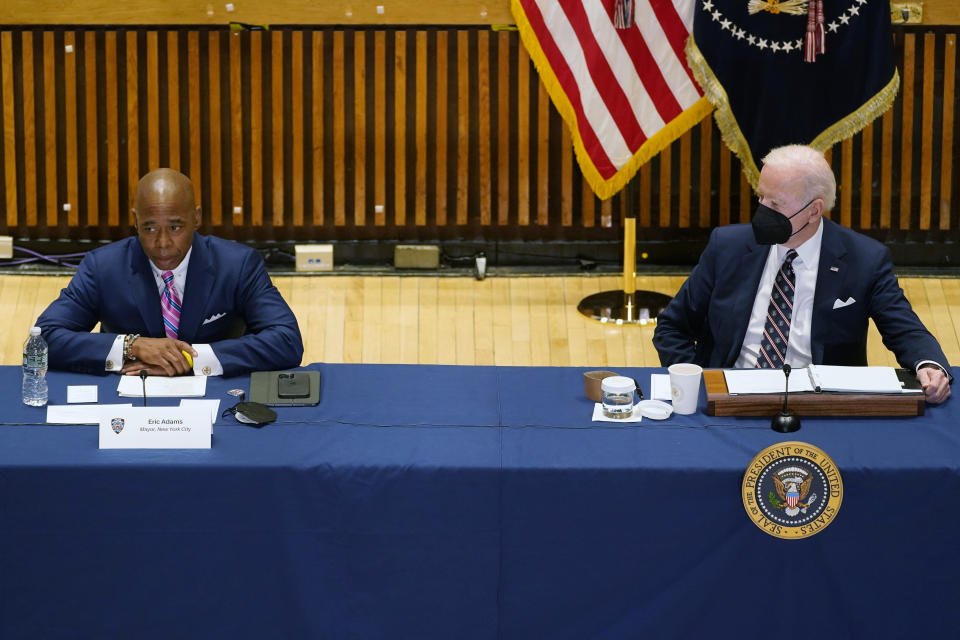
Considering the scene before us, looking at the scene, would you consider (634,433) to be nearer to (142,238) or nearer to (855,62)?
(142,238)

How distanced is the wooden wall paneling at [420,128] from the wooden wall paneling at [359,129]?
11.0 inches

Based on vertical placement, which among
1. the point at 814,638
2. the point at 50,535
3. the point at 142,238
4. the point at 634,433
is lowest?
the point at 814,638

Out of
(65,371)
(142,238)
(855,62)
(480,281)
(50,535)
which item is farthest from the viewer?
(480,281)

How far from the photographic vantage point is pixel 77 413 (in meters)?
3.98

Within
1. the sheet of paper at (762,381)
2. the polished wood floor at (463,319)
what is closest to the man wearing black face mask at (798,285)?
the sheet of paper at (762,381)

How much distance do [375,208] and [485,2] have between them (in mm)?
1294

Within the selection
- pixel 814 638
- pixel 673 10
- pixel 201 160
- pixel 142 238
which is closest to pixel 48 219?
pixel 201 160

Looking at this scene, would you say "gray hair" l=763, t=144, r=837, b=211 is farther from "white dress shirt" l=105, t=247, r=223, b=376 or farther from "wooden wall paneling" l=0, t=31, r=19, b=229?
"wooden wall paneling" l=0, t=31, r=19, b=229

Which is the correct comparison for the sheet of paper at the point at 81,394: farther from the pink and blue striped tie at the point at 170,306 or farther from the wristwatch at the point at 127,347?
the pink and blue striped tie at the point at 170,306

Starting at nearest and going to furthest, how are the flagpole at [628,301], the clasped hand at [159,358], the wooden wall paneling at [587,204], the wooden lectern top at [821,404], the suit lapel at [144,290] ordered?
the wooden lectern top at [821,404] < the clasped hand at [159,358] < the suit lapel at [144,290] < the flagpole at [628,301] < the wooden wall paneling at [587,204]

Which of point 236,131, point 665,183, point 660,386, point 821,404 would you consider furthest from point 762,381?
point 236,131

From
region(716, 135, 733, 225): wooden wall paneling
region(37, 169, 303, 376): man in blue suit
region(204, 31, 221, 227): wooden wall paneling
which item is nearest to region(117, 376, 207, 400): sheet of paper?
region(37, 169, 303, 376): man in blue suit

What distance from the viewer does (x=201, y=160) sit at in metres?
7.49

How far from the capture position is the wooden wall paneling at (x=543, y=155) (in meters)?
7.43
